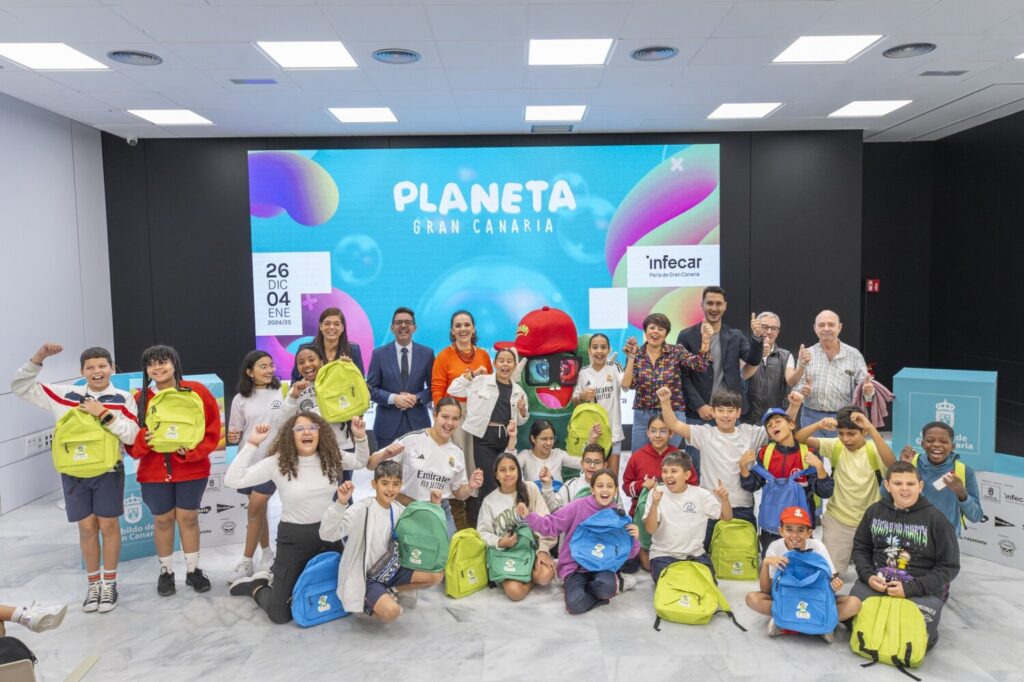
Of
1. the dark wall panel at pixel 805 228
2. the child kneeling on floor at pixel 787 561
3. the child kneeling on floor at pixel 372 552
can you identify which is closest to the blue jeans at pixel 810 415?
the child kneeling on floor at pixel 787 561

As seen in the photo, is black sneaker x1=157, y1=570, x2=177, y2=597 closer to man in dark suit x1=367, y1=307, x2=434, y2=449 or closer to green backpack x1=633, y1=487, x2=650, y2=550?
man in dark suit x1=367, y1=307, x2=434, y2=449

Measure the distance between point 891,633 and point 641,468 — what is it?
1.77 metres

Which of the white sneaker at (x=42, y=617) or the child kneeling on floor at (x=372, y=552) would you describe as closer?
the white sneaker at (x=42, y=617)

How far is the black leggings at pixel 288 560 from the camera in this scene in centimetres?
398

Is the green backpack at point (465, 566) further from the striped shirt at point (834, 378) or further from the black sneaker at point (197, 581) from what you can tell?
the striped shirt at point (834, 378)

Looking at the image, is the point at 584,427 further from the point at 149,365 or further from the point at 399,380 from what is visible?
the point at 149,365

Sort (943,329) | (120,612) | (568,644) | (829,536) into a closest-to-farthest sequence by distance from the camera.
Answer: (568,644)
(120,612)
(829,536)
(943,329)

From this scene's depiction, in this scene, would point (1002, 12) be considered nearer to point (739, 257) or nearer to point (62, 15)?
point (739, 257)

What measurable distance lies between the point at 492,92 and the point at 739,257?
3.56 metres

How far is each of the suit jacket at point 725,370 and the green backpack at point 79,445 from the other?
148 inches

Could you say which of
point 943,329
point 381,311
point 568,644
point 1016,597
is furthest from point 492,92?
point 943,329

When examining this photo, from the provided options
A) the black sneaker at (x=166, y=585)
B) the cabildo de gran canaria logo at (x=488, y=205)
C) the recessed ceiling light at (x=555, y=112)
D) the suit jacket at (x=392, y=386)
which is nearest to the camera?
the black sneaker at (x=166, y=585)

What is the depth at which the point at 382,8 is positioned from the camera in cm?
441

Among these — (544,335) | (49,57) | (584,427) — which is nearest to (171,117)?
(49,57)
